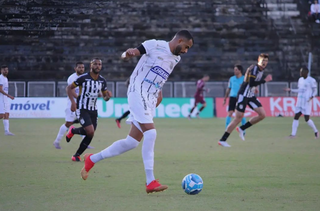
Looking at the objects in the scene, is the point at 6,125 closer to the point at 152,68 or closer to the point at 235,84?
the point at 235,84

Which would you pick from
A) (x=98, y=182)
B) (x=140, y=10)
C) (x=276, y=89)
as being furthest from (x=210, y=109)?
(x=98, y=182)

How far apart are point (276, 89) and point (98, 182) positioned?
24674mm

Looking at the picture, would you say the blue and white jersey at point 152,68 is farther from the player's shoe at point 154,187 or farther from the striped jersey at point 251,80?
the striped jersey at point 251,80

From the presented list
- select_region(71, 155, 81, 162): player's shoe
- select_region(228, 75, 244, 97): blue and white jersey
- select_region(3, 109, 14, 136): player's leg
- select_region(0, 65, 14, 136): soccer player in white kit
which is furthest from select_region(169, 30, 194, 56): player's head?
select_region(3, 109, 14, 136): player's leg

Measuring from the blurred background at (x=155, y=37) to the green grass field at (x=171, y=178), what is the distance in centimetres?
1539

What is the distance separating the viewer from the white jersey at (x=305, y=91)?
58.8ft

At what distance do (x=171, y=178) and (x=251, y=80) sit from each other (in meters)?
6.46

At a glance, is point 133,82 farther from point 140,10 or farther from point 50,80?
point 140,10

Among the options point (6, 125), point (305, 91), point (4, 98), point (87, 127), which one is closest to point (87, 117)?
point (87, 127)

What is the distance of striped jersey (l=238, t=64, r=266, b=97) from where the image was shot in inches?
567

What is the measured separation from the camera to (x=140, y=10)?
35750mm

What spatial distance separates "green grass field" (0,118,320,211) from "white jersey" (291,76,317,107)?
263 centimetres

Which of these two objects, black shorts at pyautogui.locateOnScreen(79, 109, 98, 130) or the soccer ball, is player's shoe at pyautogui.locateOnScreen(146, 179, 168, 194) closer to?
the soccer ball

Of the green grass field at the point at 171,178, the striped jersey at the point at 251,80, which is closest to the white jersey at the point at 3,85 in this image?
the green grass field at the point at 171,178
